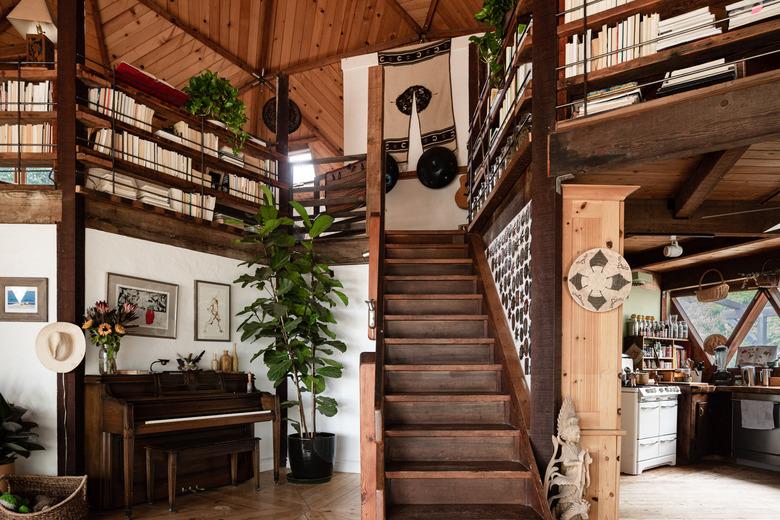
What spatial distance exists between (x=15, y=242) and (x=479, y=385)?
375 cm

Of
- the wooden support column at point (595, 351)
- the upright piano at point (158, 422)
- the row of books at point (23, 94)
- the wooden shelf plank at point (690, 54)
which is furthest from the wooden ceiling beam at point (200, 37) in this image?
the wooden support column at point (595, 351)

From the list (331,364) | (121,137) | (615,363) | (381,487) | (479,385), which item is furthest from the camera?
(331,364)

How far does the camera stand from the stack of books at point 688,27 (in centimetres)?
324

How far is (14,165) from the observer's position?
192 inches

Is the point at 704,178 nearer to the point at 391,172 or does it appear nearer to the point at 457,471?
the point at 457,471

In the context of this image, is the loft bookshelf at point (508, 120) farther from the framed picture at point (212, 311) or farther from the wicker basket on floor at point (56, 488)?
the wicker basket on floor at point (56, 488)

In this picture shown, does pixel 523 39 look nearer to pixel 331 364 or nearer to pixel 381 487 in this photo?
pixel 381 487

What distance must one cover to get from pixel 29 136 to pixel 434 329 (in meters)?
3.64

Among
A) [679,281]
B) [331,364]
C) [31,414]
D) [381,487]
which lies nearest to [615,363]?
[381,487]

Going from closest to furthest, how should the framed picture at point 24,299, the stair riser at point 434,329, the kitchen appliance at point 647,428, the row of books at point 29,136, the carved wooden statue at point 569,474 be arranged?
the carved wooden statue at point 569,474 < the framed picture at point 24,299 < the row of books at point 29,136 < the stair riser at point 434,329 < the kitchen appliance at point 647,428

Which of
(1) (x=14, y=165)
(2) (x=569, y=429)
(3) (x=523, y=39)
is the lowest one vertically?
(2) (x=569, y=429)

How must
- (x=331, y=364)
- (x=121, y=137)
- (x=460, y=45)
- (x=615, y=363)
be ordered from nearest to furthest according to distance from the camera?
1. (x=615, y=363)
2. (x=121, y=137)
3. (x=331, y=364)
4. (x=460, y=45)

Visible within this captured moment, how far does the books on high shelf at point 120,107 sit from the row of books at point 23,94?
1.08ft

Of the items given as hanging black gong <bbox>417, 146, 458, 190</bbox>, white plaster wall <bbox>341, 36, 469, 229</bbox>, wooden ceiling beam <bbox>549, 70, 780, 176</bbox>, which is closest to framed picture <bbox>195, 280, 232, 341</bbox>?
white plaster wall <bbox>341, 36, 469, 229</bbox>
